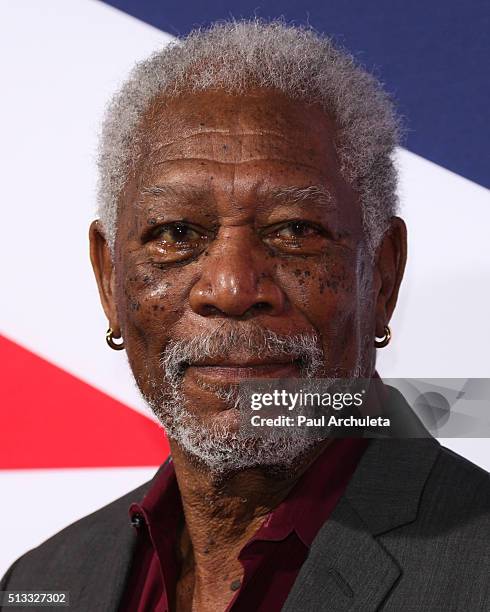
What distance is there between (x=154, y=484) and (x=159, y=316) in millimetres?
325

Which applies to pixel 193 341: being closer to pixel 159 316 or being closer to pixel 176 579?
pixel 159 316

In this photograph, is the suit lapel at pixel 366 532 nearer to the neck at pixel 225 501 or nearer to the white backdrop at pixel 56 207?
the neck at pixel 225 501

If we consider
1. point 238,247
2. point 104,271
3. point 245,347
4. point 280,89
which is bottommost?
point 245,347

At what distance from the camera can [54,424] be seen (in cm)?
177

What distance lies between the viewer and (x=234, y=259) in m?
1.15

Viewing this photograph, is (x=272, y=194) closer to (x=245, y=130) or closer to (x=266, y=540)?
(x=245, y=130)

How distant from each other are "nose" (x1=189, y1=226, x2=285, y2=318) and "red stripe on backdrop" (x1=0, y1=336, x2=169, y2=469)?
0.65 metres

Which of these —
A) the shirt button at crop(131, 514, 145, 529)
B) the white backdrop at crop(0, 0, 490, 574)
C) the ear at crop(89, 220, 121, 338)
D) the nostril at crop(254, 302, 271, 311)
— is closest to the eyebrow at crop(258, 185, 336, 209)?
the nostril at crop(254, 302, 271, 311)

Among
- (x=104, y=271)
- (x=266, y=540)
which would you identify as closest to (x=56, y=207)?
(x=104, y=271)

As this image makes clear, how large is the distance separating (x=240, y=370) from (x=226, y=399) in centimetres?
4

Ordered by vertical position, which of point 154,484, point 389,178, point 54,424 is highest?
point 389,178

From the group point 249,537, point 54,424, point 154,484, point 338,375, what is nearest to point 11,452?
point 54,424

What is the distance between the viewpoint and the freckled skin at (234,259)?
3.83ft

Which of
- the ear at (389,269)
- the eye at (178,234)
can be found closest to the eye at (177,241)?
the eye at (178,234)
